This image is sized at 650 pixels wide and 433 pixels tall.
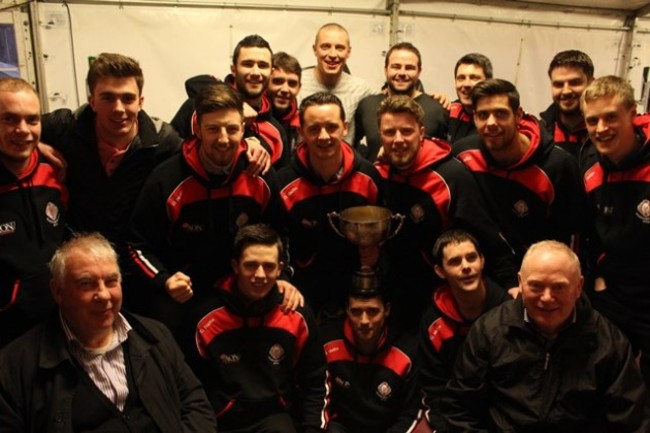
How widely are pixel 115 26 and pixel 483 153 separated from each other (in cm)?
301

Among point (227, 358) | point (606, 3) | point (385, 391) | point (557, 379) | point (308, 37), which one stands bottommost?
point (385, 391)

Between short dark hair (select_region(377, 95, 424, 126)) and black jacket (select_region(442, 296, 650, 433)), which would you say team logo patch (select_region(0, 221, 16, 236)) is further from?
black jacket (select_region(442, 296, 650, 433))

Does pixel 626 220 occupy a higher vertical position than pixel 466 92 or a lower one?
lower

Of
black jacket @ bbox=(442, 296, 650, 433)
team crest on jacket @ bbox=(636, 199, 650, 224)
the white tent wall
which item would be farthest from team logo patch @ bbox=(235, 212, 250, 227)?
the white tent wall

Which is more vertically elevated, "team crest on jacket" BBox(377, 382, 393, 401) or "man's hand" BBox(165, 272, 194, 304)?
"man's hand" BBox(165, 272, 194, 304)

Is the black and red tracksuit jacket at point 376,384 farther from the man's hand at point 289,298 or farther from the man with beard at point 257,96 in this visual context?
the man with beard at point 257,96

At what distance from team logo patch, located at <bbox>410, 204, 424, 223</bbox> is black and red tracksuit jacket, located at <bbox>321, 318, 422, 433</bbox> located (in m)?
0.60

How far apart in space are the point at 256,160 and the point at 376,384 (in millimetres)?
1320

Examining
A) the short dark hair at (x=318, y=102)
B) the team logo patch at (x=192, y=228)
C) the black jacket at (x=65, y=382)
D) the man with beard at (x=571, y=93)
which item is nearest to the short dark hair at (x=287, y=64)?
the short dark hair at (x=318, y=102)

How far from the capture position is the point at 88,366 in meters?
2.30

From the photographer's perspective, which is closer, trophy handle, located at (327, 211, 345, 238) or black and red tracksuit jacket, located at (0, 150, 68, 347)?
black and red tracksuit jacket, located at (0, 150, 68, 347)

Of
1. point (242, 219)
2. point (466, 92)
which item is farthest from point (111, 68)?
point (466, 92)

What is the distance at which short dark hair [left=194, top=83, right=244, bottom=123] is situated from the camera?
2805mm

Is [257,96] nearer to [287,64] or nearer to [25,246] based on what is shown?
[287,64]
